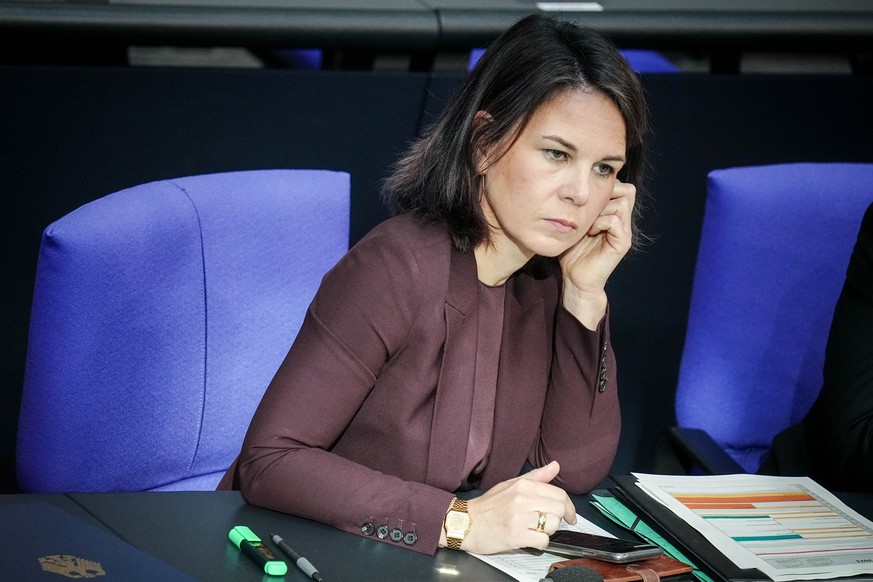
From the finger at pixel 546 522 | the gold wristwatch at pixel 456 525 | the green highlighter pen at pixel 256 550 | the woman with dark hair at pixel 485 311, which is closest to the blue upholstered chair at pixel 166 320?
the woman with dark hair at pixel 485 311

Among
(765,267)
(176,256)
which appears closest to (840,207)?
(765,267)

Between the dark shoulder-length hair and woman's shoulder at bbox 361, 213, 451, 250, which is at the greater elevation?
the dark shoulder-length hair

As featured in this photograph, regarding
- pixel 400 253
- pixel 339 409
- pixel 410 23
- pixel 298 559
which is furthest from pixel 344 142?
pixel 298 559

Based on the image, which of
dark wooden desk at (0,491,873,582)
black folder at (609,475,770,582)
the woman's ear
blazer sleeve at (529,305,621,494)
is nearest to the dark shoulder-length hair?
the woman's ear

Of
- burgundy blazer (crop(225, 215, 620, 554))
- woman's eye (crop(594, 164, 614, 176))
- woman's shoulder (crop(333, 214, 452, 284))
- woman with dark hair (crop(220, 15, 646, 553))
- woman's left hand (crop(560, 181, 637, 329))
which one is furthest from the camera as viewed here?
woman's left hand (crop(560, 181, 637, 329))

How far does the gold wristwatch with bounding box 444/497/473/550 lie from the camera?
1497 mm

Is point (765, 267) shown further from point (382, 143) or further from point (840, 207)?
point (382, 143)

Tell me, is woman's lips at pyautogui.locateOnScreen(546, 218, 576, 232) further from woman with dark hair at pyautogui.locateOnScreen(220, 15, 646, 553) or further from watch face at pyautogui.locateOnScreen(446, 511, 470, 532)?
watch face at pyautogui.locateOnScreen(446, 511, 470, 532)

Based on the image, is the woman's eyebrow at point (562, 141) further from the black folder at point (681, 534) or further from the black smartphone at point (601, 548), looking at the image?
the black smartphone at point (601, 548)

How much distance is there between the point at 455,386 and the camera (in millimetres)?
1833

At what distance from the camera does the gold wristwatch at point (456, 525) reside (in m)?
1.50

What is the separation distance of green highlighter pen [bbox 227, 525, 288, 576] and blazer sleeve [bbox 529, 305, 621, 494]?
671mm

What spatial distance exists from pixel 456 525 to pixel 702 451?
2.97ft

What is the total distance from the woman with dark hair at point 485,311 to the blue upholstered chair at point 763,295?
1.21 ft
